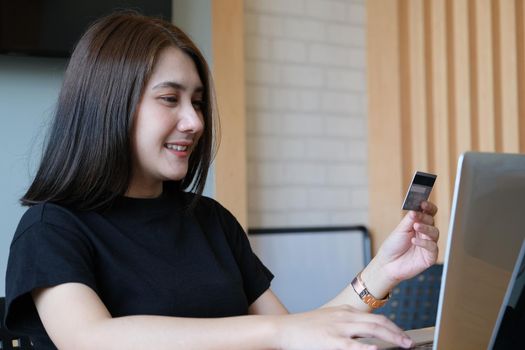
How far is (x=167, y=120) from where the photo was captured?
1.43 metres

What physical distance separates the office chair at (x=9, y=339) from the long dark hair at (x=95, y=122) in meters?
0.22

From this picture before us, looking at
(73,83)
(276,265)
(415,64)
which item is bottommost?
(276,265)

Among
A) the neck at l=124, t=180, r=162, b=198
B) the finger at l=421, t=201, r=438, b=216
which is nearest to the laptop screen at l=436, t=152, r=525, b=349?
the finger at l=421, t=201, r=438, b=216

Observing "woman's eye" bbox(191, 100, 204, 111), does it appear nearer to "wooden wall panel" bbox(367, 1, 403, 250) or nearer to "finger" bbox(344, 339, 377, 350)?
"finger" bbox(344, 339, 377, 350)

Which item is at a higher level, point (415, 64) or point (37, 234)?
point (415, 64)

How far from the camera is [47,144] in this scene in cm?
145

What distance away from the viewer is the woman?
1211mm

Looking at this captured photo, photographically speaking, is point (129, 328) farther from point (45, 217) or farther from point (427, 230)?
point (427, 230)

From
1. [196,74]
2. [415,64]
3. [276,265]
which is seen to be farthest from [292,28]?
[196,74]

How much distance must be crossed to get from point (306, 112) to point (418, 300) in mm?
999

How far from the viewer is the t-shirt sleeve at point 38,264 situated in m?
1.21

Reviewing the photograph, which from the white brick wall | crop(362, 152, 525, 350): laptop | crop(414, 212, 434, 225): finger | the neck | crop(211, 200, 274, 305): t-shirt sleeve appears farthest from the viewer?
the white brick wall

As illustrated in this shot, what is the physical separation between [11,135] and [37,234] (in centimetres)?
99

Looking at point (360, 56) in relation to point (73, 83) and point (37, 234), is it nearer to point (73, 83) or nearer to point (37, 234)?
point (73, 83)
